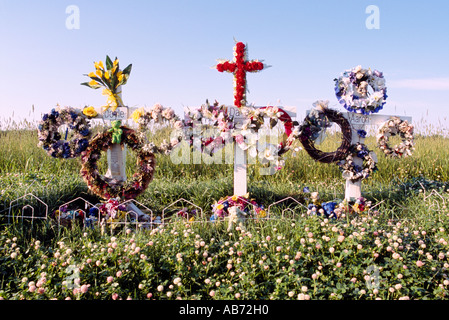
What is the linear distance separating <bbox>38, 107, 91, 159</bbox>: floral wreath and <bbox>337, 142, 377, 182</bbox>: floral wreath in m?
3.76

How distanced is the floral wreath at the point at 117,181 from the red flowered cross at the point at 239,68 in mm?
1472

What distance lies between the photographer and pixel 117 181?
5551 millimetres

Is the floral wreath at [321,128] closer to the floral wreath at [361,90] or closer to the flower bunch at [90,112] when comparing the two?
the floral wreath at [361,90]

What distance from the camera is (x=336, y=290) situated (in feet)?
9.64

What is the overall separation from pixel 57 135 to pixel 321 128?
382cm

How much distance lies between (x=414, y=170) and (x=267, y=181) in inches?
134

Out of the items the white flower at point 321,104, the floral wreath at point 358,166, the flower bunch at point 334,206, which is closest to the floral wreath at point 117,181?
the flower bunch at point 334,206

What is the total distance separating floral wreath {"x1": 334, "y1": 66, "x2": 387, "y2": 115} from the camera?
5691mm

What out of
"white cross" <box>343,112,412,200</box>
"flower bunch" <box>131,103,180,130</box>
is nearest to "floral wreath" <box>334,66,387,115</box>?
"white cross" <box>343,112,412,200</box>

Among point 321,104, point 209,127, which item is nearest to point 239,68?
point 209,127

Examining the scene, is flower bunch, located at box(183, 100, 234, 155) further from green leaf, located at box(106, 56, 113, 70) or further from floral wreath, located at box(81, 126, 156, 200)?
green leaf, located at box(106, 56, 113, 70)

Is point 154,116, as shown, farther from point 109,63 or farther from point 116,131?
point 109,63

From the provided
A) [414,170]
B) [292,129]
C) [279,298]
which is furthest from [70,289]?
[414,170]
